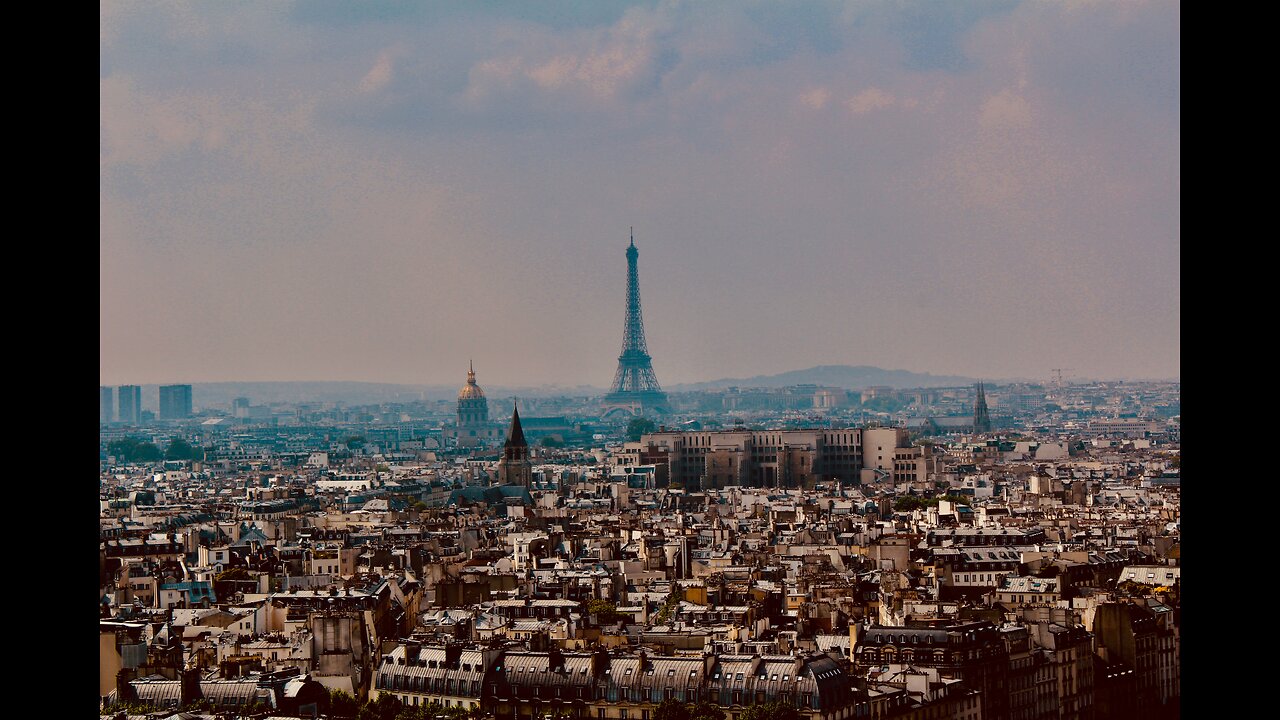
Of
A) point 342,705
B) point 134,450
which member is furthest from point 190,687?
point 134,450

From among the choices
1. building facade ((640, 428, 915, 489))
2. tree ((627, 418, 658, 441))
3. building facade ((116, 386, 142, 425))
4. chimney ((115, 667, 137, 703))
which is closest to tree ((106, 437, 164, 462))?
tree ((627, 418, 658, 441))

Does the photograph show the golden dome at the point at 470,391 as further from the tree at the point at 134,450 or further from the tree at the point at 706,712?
the tree at the point at 706,712

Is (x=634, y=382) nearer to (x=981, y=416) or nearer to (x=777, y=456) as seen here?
(x=981, y=416)

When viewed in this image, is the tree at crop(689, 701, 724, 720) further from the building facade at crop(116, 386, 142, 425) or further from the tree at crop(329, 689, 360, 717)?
the building facade at crop(116, 386, 142, 425)

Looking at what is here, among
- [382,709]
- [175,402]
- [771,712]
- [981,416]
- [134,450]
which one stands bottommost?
[382,709]

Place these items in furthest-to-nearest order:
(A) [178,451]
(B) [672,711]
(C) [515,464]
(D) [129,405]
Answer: (D) [129,405], (A) [178,451], (C) [515,464], (B) [672,711]
